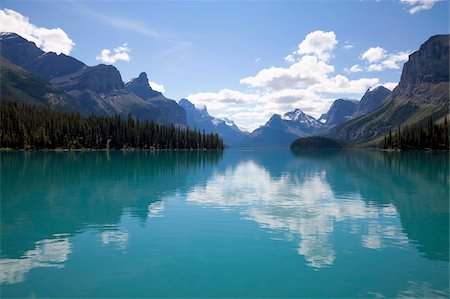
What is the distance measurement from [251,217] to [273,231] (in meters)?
6.90

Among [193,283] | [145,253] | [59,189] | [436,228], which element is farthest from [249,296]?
[59,189]

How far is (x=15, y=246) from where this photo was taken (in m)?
28.6

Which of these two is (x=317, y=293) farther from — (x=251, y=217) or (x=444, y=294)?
(x=251, y=217)

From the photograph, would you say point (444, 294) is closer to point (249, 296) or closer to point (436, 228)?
point (249, 296)

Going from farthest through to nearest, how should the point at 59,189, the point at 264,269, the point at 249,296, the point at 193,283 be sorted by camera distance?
the point at 59,189
the point at 264,269
the point at 193,283
the point at 249,296

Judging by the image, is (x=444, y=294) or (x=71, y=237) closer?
(x=444, y=294)

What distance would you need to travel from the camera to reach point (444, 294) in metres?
20.6

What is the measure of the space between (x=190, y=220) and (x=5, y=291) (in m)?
21.6

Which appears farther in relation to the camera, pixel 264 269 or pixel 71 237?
pixel 71 237

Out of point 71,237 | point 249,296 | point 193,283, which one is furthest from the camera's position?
point 71,237

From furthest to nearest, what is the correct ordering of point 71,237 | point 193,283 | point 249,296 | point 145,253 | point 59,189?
1. point 59,189
2. point 71,237
3. point 145,253
4. point 193,283
5. point 249,296

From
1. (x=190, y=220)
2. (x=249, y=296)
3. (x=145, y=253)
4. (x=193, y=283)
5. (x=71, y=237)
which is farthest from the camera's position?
(x=190, y=220)

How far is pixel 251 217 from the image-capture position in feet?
137

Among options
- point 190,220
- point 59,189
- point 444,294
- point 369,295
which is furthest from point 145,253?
point 59,189
